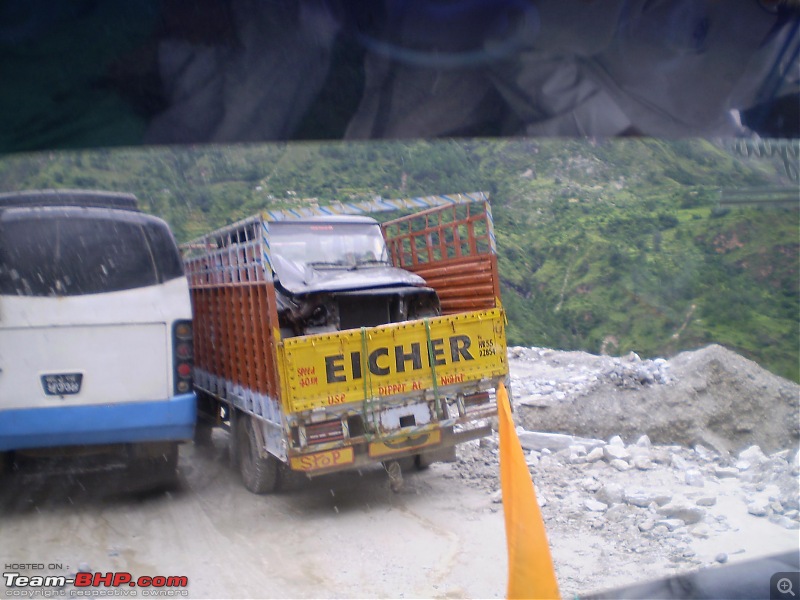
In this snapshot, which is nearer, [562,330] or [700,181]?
[700,181]

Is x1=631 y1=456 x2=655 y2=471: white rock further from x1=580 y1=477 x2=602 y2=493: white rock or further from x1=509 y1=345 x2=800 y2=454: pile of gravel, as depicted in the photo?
x1=509 y1=345 x2=800 y2=454: pile of gravel

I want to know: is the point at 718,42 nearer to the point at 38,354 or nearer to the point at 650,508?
the point at 650,508

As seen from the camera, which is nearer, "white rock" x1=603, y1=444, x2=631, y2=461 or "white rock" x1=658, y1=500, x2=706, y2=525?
"white rock" x1=658, y1=500, x2=706, y2=525

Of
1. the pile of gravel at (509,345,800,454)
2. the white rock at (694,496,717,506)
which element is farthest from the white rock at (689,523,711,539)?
the pile of gravel at (509,345,800,454)

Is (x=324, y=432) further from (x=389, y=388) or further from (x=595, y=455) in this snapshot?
(x=595, y=455)

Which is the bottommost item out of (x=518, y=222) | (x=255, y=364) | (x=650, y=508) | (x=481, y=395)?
(x=650, y=508)

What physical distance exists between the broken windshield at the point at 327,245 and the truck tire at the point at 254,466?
1.80 metres

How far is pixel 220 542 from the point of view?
19.0ft

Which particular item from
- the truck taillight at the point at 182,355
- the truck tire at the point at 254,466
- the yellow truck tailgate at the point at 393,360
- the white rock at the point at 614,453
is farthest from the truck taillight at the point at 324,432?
the white rock at the point at 614,453

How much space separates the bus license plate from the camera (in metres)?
5.73

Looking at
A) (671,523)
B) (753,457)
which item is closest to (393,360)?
(671,523)

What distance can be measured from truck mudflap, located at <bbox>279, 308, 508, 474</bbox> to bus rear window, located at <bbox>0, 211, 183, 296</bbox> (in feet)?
4.89

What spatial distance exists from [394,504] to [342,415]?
46.9 inches

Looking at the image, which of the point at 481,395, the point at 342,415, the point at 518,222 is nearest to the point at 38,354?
the point at 342,415
